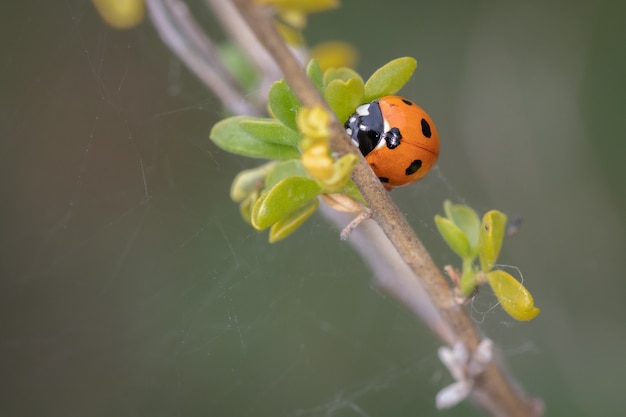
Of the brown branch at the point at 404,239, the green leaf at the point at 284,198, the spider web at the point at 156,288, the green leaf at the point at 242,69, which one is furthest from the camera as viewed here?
the spider web at the point at 156,288

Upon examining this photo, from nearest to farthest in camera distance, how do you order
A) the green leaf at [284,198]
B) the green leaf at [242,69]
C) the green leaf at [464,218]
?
the green leaf at [284,198]
the green leaf at [464,218]
the green leaf at [242,69]

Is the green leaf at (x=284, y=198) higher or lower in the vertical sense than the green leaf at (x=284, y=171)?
higher

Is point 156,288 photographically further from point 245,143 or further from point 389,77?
point 389,77

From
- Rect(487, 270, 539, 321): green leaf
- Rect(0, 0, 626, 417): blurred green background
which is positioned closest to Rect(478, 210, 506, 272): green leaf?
Rect(487, 270, 539, 321): green leaf

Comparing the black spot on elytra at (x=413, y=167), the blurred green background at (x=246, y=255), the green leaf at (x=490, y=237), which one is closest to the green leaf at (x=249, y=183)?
→ the black spot on elytra at (x=413, y=167)

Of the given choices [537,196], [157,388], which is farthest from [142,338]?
[537,196]

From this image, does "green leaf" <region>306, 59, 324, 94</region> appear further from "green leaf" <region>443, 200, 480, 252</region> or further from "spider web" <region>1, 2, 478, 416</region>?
"spider web" <region>1, 2, 478, 416</region>

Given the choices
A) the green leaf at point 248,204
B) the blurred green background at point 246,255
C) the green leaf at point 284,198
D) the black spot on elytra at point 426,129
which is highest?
the green leaf at point 284,198

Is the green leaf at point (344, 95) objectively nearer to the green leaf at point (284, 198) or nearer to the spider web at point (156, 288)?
the green leaf at point (284, 198)
